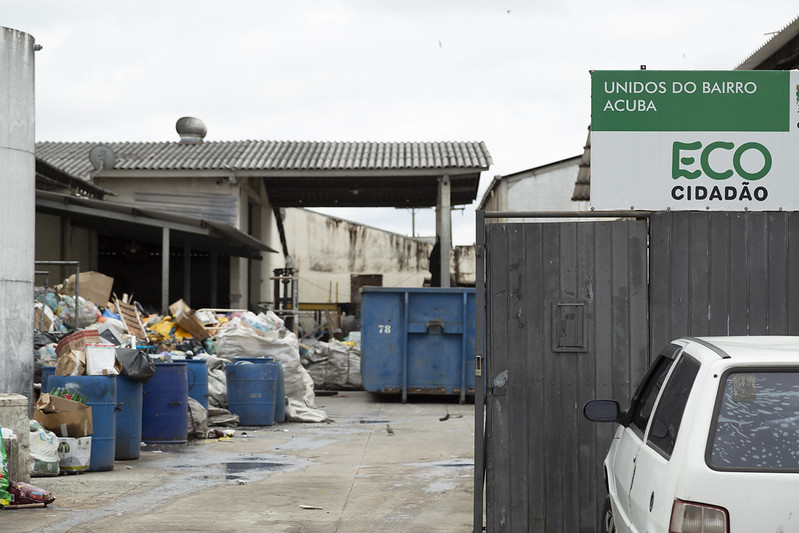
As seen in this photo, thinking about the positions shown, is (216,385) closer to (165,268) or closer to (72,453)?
(72,453)

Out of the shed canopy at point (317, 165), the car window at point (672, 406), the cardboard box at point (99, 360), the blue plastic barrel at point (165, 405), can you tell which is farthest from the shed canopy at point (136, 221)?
the car window at point (672, 406)

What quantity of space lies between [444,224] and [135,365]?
1471cm

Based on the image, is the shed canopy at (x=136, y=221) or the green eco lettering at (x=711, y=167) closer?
the green eco lettering at (x=711, y=167)

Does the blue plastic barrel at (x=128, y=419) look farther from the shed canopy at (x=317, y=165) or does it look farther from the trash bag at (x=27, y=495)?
the shed canopy at (x=317, y=165)

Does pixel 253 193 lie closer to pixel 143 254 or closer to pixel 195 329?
pixel 143 254

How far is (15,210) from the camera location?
1034 cm

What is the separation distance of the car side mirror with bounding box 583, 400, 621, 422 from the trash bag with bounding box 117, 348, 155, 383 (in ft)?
A: 21.3

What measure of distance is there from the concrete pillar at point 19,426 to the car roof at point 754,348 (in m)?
6.12

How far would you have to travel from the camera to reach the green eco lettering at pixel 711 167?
22.2 ft

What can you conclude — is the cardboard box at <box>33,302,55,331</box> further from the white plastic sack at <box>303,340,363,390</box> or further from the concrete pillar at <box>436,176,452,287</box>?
the concrete pillar at <box>436,176,452,287</box>

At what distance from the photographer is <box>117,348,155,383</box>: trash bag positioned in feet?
34.9

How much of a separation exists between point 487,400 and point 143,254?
901 inches

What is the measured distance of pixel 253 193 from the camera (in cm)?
2805

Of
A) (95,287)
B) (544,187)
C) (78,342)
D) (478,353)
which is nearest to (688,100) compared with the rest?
(478,353)
